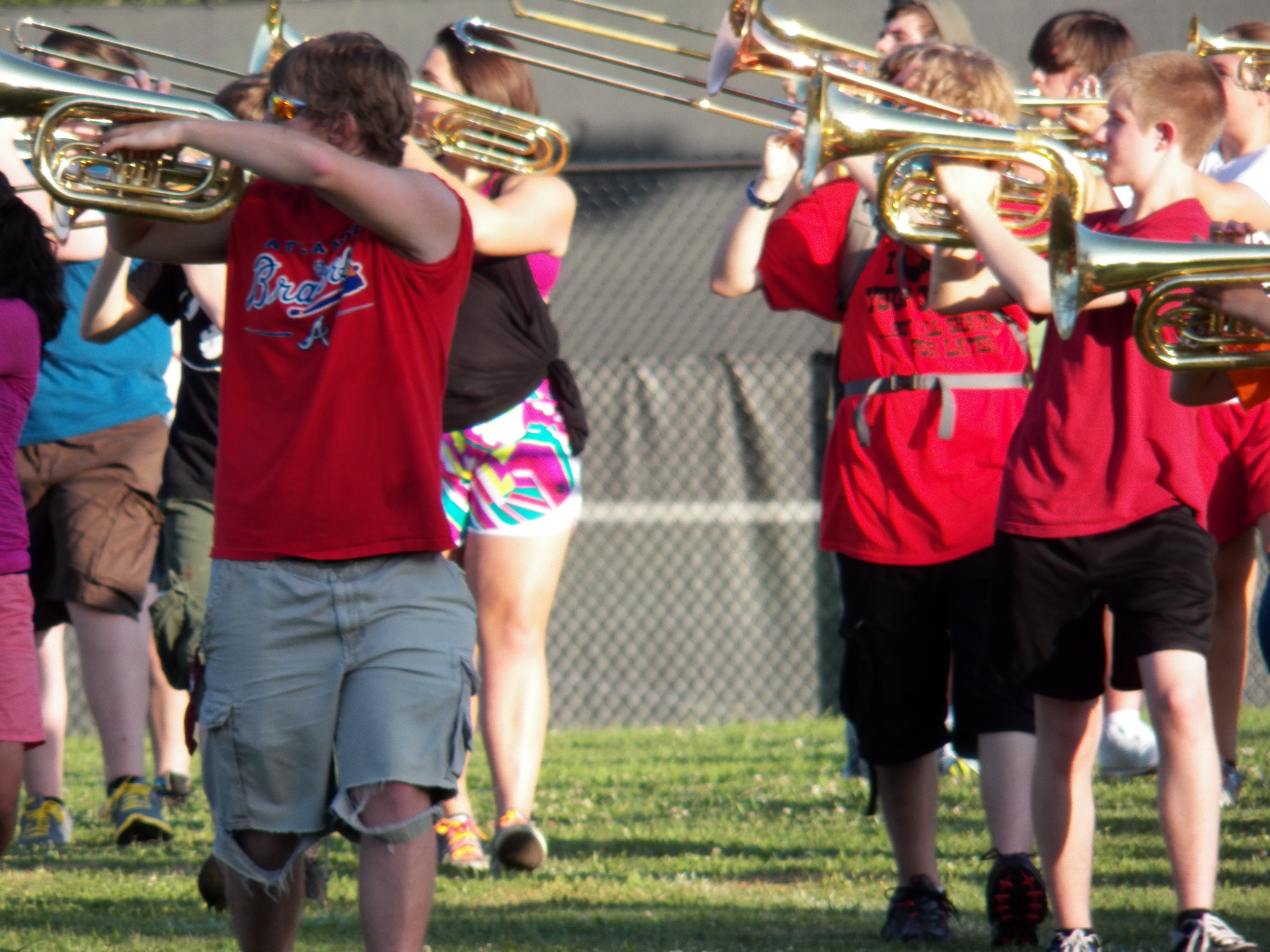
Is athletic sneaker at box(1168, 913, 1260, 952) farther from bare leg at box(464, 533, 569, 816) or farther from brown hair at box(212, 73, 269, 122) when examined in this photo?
brown hair at box(212, 73, 269, 122)

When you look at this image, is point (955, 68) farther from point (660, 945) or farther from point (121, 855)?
point (121, 855)

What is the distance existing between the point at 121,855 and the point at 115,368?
1.53m

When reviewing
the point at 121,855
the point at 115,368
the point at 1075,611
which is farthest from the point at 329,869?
the point at 1075,611

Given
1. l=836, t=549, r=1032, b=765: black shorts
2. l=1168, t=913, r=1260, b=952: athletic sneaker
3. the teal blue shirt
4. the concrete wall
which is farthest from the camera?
the concrete wall

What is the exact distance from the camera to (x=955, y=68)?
3922 millimetres

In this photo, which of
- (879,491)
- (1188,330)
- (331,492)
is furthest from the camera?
(879,491)

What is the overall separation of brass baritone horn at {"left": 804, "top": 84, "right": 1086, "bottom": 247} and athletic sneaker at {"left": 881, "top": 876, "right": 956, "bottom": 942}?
1.36m

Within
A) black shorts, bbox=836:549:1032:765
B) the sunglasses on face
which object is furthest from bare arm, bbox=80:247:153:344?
black shorts, bbox=836:549:1032:765

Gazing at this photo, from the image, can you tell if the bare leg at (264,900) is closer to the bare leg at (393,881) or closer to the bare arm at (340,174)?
the bare leg at (393,881)

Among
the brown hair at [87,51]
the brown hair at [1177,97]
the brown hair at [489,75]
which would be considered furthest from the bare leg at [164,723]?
the brown hair at [1177,97]

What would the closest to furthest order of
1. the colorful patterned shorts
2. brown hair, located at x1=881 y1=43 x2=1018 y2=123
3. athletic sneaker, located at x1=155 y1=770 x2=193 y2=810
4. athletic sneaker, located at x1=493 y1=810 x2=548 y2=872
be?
A: brown hair, located at x1=881 y1=43 x2=1018 y2=123, athletic sneaker, located at x1=493 y1=810 x2=548 y2=872, the colorful patterned shorts, athletic sneaker, located at x1=155 y1=770 x2=193 y2=810

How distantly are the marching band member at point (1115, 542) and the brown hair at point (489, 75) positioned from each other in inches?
64.9

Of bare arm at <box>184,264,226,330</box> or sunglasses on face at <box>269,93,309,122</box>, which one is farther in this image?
bare arm at <box>184,264,226,330</box>

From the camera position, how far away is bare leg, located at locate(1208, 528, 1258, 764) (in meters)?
4.81
